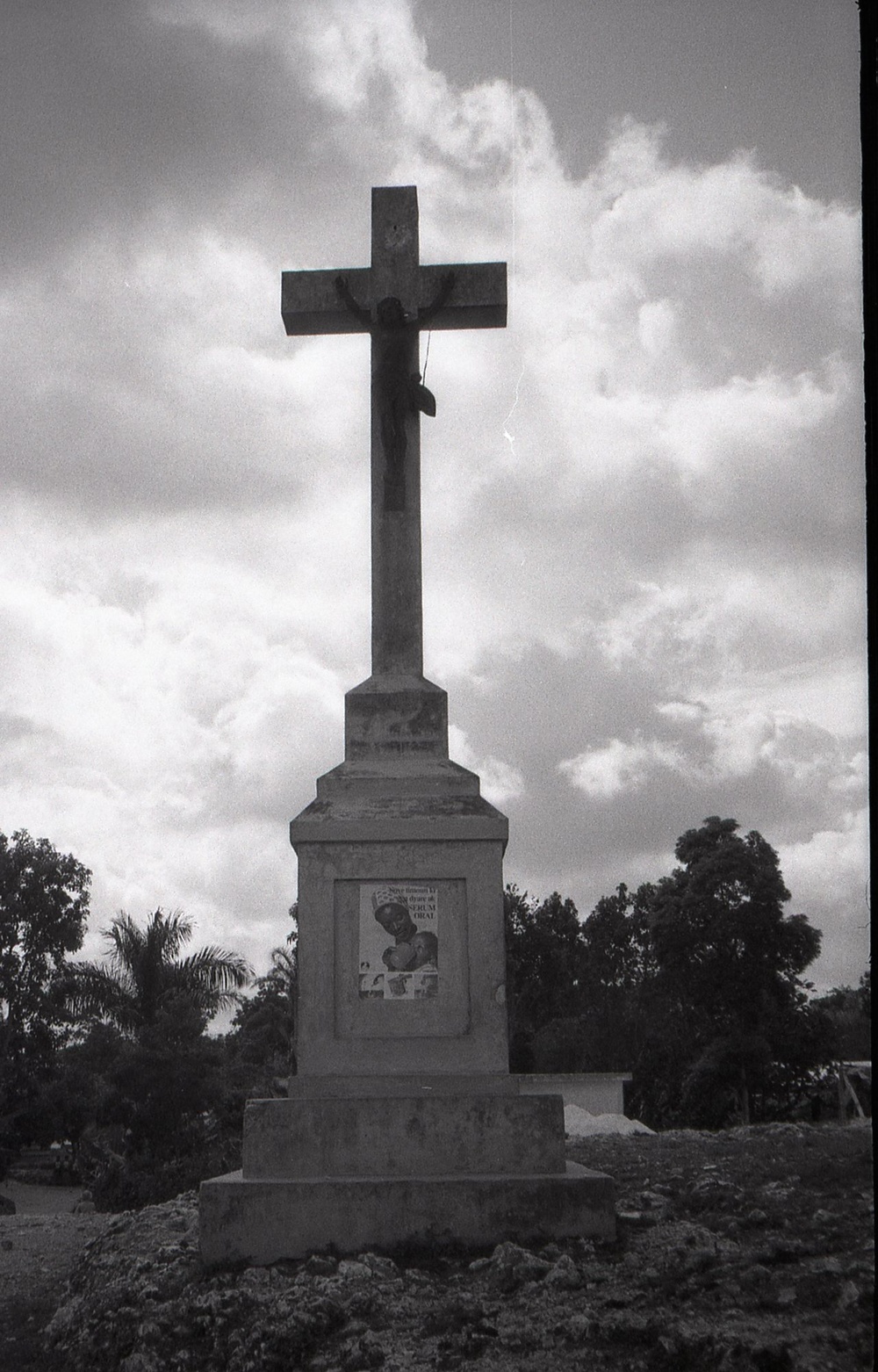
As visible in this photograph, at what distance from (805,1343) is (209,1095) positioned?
1534 centimetres

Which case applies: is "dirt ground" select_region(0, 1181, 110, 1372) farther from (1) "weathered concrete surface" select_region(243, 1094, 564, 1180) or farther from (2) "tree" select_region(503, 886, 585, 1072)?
(2) "tree" select_region(503, 886, 585, 1072)

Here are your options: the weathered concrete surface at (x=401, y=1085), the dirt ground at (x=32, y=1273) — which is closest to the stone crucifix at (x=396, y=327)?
the weathered concrete surface at (x=401, y=1085)

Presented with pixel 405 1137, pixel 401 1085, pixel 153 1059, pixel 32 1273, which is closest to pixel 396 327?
pixel 401 1085

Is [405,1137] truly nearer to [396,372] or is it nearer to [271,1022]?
[396,372]

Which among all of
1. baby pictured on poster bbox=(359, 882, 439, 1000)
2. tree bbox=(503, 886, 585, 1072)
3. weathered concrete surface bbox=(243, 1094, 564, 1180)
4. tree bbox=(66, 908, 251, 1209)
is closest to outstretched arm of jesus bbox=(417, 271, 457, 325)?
baby pictured on poster bbox=(359, 882, 439, 1000)

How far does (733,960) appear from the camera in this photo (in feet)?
99.7

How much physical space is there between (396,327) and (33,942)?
26.4m

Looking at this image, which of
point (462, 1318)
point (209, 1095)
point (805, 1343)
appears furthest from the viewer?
point (209, 1095)

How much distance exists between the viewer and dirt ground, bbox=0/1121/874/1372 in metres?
4.85

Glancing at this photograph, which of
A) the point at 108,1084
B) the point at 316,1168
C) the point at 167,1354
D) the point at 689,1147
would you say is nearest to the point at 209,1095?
the point at 108,1084

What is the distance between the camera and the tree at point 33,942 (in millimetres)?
30156

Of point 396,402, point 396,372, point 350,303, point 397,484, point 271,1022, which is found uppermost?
point 350,303

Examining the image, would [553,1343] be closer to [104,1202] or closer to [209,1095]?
[104,1202]

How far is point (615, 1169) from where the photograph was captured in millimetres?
9094
